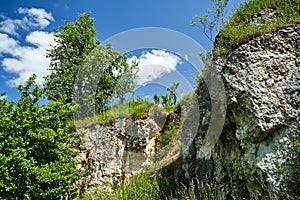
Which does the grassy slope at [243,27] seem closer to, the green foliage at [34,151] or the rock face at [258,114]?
the rock face at [258,114]

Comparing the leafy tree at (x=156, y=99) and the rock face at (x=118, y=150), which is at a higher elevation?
the leafy tree at (x=156, y=99)

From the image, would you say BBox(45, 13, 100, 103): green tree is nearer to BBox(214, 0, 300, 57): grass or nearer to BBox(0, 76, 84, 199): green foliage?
BBox(0, 76, 84, 199): green foliage

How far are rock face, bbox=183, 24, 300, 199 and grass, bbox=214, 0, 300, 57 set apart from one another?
18cm

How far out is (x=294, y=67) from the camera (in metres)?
5.61

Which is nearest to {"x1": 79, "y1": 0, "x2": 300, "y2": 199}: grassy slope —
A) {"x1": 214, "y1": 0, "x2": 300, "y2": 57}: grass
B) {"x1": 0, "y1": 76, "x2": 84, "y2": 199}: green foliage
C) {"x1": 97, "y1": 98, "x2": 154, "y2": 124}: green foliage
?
{"x1": 214, "y1": 0, "x2": 300, "y2": 57}: grass

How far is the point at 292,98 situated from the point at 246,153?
1185 mm

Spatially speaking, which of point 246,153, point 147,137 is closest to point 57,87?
point 147,137

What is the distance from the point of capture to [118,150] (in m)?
11.6

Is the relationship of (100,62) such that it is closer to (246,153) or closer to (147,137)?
(147,137)

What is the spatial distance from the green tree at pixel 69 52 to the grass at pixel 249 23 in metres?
16.7

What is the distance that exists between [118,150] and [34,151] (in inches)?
119

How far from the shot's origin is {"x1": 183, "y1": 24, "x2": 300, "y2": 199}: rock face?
201 inches

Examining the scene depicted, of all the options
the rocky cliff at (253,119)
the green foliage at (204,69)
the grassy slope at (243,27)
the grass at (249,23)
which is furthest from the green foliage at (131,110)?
the grass at (249,23)

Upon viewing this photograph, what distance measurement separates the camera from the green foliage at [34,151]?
902 centimetres
